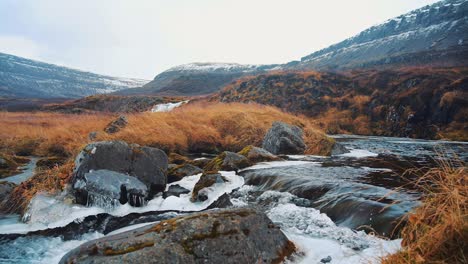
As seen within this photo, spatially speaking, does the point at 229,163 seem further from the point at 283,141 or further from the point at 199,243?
the point at 199,243

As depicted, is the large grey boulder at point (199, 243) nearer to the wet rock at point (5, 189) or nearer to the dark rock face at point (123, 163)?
the dark rock face at point (123, 163)

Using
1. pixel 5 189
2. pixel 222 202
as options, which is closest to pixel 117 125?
pixel 5 189

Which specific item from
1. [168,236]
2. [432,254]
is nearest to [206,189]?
[168,236]

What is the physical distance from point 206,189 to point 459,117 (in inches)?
780

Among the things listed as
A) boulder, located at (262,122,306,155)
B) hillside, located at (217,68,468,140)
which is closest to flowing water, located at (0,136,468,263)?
boulder, located at (262,122,306,155)

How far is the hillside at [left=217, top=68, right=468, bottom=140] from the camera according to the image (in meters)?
21.3

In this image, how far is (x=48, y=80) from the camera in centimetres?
14912

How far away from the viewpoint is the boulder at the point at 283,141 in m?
13.7

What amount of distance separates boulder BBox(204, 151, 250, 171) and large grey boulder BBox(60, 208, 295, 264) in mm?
5789

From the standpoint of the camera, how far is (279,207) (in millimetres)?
6637

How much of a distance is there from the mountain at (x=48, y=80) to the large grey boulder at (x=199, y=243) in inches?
5267

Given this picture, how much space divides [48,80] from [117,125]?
519 feet

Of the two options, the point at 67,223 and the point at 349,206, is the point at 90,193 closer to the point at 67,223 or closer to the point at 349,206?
the point at 67,223

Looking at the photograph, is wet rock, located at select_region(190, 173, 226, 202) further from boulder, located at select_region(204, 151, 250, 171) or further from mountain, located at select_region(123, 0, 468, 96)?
mountain, located at select_region(123, 0, 468, 96)
